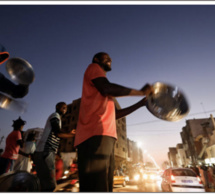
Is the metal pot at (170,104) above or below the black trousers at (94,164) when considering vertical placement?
above

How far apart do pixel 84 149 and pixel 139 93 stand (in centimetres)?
73

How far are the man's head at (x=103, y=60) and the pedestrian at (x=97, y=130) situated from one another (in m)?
0.18

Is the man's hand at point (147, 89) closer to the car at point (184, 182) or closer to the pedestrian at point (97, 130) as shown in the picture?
the pedestrian at point (97, 130)

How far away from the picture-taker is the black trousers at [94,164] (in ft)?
3.92

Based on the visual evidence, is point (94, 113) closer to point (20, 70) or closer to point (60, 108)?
point (60, 108)

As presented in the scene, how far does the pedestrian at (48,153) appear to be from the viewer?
2.27 metres

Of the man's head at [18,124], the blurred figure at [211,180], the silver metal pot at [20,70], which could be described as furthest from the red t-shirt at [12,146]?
the blurred figure at [211,180]

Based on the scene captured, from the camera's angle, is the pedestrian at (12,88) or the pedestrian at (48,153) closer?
the pedestrian at (48,153)

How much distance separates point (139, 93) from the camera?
56.5 inches

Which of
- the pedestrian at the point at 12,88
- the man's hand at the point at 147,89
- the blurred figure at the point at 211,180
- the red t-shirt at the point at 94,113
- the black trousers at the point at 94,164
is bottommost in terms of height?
the blurred figure at the point at 211,180

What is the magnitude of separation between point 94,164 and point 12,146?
386cm

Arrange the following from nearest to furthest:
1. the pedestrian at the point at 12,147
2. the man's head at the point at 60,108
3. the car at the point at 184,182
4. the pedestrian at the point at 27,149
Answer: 1. the man's head at the point at 60,108
2. the pedestrian at the point at 12,147
3. the pedestrian at the point at 27,149
4. the car at the point at 184,182

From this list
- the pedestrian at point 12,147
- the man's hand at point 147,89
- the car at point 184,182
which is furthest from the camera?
the car at point 184,182

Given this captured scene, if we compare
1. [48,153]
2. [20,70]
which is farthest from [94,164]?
[20,70]
